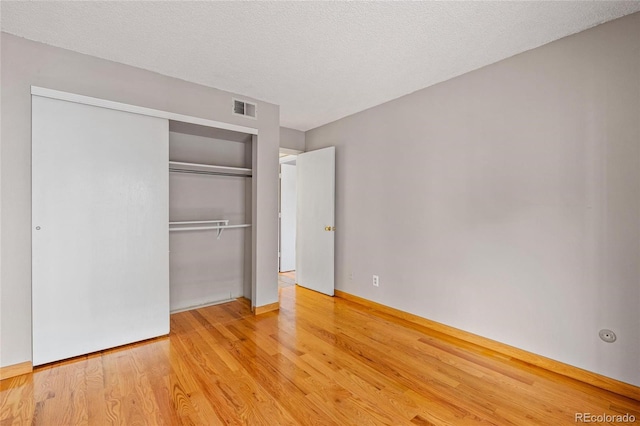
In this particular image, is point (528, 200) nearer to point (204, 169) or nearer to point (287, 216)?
point (204, 169)

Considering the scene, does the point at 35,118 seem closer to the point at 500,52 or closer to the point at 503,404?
the point at 500,52

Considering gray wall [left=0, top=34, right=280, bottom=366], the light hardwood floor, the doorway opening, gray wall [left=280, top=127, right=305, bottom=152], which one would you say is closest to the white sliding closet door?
gray wall [left=0, top=34, right=280, bottom=366]

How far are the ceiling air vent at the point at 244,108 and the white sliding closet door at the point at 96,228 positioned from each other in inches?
30.3

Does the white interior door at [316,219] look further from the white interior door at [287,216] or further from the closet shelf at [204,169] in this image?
the white interior door at [287,216]

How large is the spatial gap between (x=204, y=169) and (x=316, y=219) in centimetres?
167

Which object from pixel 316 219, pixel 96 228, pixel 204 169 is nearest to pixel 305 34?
pixel 204 169

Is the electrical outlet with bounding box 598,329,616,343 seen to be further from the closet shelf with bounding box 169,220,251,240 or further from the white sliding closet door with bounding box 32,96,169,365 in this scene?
the white sliding closet door with bounding box 32,96,169,365

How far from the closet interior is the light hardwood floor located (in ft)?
2.59

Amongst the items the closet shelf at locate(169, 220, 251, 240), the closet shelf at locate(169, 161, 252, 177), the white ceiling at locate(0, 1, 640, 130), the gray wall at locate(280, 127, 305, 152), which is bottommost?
the closet shelf at locate(169, 220, 251, 240)

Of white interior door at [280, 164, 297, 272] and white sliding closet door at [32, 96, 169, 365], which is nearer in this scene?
white sliding closet door at [32, 96, 169, 365]

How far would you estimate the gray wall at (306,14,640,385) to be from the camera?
78.1 inches

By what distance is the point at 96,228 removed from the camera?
8.05 feet

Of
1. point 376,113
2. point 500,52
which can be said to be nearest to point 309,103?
point 376,113

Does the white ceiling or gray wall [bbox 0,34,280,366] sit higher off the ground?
the white ceiling
